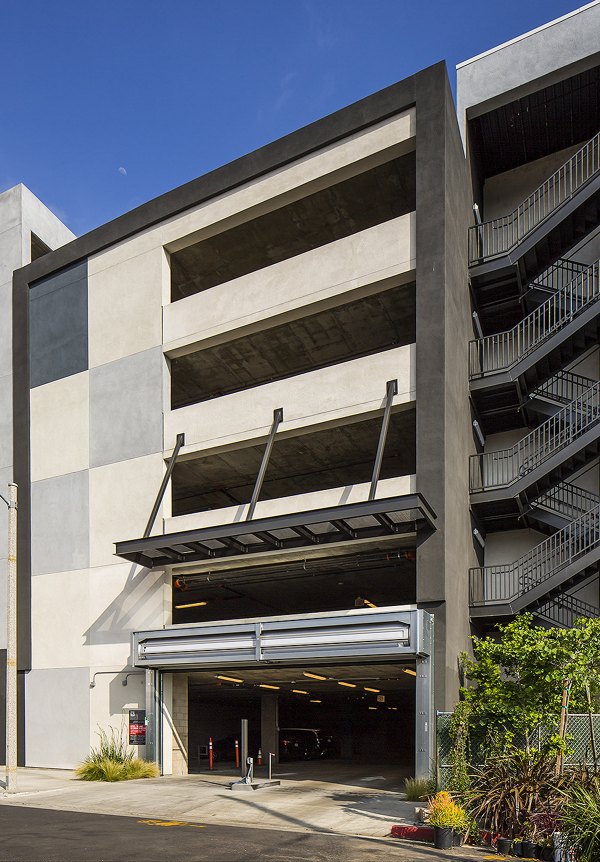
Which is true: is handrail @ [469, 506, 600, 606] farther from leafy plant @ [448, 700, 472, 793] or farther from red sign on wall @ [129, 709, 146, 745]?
red sign on wall @ [129, 709, 146, 745]

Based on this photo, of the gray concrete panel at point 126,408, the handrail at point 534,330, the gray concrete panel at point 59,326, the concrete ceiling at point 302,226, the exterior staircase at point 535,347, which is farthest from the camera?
the gray concrete panel at point 59,326

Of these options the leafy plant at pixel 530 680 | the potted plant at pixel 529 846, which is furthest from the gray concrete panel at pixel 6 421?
the potted plant at pixel 529 846

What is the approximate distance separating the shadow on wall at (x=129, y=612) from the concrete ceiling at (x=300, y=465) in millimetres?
4538

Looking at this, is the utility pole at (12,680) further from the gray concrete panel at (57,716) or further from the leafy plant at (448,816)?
the leafy plant at (448,816)

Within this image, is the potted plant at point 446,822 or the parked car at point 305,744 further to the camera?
the parked car at point 305,744

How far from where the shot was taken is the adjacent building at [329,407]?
23.4 metres

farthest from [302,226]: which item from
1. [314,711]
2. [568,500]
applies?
[314,711]

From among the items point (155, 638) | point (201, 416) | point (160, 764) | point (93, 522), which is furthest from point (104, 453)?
point (160, 764)

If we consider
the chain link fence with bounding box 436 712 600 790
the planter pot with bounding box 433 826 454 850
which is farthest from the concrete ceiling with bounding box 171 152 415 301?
the planter pot with bounding box 433 826 454 850

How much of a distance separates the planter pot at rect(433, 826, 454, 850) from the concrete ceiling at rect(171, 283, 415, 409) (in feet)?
55.1

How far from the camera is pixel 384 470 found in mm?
33875

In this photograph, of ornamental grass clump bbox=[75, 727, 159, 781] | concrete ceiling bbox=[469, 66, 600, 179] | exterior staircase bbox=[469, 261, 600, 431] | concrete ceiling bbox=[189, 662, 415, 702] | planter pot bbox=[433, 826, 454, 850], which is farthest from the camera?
concrete ceiling bbox=[469, 66, 600, 179]

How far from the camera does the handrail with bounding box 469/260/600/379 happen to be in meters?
25.2

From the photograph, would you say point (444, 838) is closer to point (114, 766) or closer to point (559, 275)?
point (114, 766)
